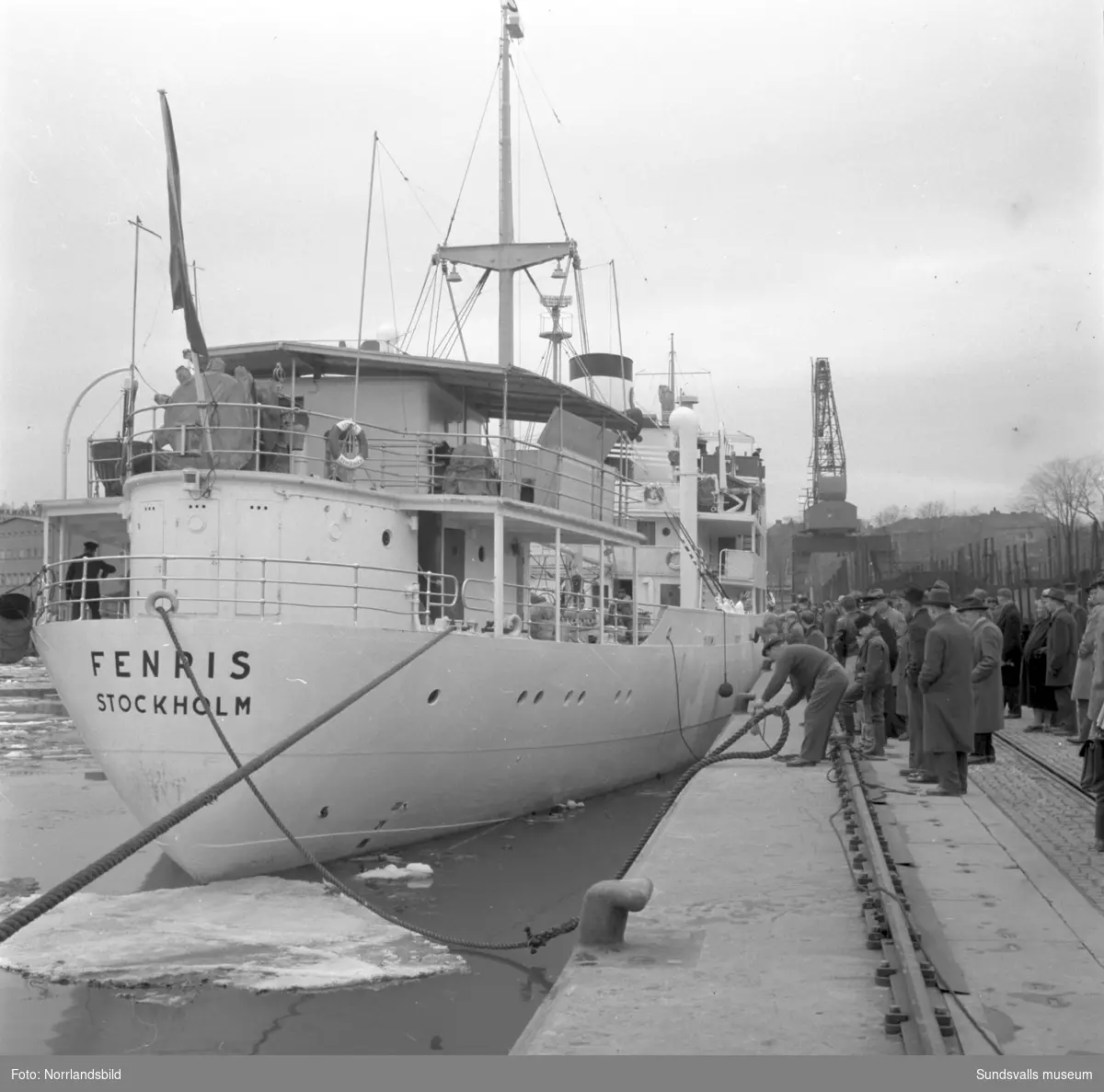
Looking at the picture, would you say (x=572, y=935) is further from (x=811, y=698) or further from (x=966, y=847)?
(x=811, y=698)

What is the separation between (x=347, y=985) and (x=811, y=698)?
21.1 ft

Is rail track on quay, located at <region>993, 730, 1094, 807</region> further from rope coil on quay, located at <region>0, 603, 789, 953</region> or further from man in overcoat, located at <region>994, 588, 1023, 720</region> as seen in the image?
rope coil on quay, located at <region>0, 603, 789, 953</region>

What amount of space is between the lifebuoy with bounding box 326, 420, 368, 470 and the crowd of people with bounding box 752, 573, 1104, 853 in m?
4.59

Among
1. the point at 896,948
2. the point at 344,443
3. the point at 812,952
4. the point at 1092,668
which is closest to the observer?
the point at 896,948

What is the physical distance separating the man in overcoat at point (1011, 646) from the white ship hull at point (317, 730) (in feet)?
21.3

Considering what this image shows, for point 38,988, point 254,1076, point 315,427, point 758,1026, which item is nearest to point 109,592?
point 315,427

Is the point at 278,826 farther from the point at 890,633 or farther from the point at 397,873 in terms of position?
the point at 890,633

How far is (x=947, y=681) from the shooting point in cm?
1009

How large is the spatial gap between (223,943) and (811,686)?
6766mm

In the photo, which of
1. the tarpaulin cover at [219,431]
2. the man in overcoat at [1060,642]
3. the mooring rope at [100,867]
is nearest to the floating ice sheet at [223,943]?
the mooring rope at [100,867]

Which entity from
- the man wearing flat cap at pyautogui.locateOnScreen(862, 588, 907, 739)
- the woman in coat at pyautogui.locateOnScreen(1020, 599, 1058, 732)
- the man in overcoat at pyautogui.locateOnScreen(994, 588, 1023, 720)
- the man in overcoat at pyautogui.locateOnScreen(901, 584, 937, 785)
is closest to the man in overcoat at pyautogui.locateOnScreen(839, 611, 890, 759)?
the man wearing flat cap at pyautogui.locateOnScreen(862, 588, 907, 739)

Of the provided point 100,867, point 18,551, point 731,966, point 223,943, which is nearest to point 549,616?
point 223,943

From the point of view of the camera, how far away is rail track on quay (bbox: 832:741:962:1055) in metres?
4.66

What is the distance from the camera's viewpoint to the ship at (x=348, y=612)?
415 inches
